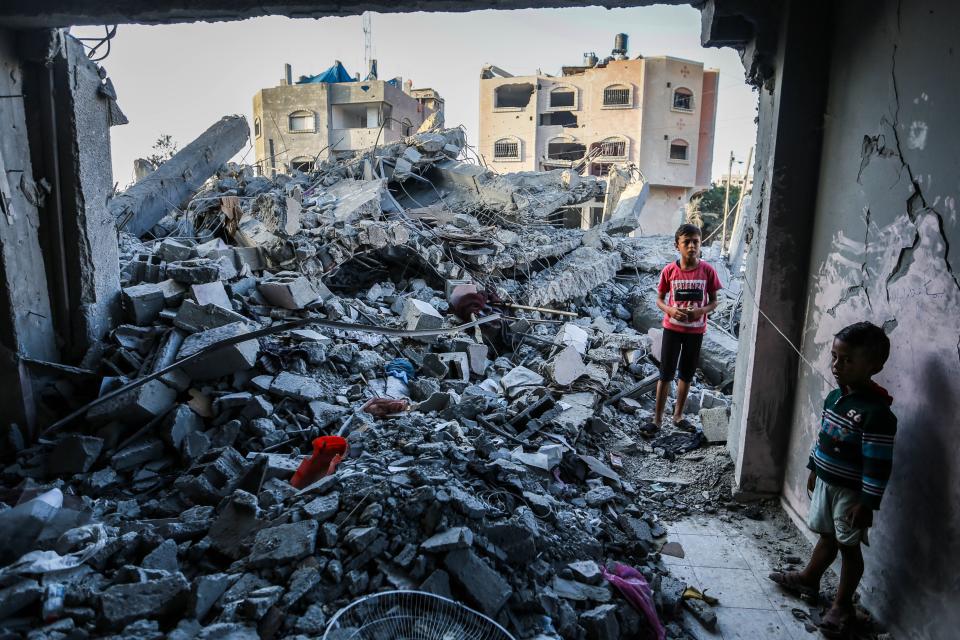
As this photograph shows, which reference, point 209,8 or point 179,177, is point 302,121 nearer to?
point 179,177

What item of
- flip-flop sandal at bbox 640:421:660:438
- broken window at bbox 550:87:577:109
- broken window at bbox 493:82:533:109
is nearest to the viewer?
flip-flop sandal at bbox 640:421:660:438

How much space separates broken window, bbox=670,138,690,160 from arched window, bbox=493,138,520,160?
8603 millimetres

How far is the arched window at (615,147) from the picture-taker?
31.8 metres

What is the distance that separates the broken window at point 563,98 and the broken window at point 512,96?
1559 millimetres

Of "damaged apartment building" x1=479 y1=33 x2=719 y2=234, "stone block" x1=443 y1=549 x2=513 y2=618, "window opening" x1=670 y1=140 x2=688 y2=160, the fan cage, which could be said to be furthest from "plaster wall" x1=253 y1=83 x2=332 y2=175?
the fan cage

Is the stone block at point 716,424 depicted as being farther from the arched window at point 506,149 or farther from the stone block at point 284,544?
the arched window at point 506,149

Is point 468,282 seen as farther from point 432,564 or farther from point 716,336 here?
point 432,564

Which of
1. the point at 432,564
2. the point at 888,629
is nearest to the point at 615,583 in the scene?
the point at 432,564

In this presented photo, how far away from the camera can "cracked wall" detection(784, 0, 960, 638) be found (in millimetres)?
2113

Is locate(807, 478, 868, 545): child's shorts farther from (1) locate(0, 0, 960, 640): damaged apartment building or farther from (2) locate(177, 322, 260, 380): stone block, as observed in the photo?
(2) locate(177, 322, 260, 380): stone block

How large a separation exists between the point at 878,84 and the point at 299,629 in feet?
11.1

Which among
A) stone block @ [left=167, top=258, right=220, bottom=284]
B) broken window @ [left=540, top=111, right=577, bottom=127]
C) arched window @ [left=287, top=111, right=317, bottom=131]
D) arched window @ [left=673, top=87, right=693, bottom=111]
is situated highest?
arched window @ [left=673, top=87, right=693, bottom=111]

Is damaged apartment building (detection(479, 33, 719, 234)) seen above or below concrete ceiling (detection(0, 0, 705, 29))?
above

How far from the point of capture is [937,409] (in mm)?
2160
